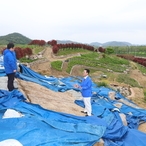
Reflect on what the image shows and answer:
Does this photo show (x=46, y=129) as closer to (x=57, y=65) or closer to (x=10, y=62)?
(x=10, y=62)

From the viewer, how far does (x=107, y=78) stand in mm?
17172

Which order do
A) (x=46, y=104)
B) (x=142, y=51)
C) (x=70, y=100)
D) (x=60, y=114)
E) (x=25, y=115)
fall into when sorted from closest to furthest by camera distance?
(x=25, y=115) → (x=60, y=114) → (x=46, y=104) → (x=70, y=100) → (x=142, y=51)

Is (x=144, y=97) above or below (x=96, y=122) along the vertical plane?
below

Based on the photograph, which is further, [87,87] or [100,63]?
[100,63]

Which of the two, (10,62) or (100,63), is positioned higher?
(10,62)

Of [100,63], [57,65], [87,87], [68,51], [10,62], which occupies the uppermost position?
[10,62]

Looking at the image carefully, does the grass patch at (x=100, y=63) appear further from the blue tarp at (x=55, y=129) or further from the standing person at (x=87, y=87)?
the blue tarp at (x=55, y=129)

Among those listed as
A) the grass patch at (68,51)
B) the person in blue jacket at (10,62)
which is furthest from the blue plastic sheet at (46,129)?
the grass patch at (68,51)

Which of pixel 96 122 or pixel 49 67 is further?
pixel 49 67

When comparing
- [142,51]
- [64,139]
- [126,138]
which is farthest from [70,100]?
[142,51]

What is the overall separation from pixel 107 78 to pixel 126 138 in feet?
38.3

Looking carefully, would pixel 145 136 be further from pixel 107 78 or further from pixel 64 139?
pixel 107 78

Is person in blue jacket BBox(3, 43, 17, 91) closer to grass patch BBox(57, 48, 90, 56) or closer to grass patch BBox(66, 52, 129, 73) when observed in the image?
grass patch BBox(66, 52, 129, 73)

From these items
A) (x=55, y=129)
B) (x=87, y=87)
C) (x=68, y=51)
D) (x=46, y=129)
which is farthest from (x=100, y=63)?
(x=46, y=129)
